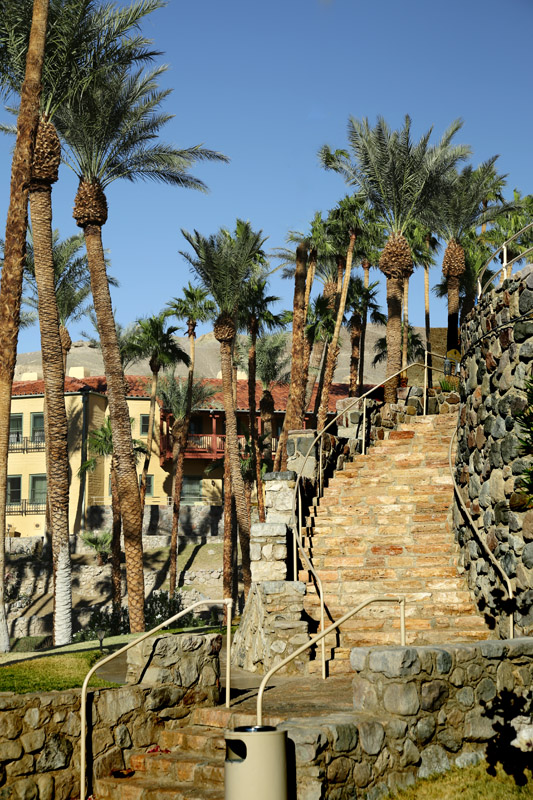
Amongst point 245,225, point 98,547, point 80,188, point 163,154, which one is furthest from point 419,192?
point 98,547

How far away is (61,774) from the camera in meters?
9.05

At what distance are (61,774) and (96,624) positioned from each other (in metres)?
26.9

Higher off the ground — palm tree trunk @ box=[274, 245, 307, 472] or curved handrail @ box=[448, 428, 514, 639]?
palm tree trunk @ box=[274, 245, 307, 472]

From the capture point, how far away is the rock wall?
38.8 ft

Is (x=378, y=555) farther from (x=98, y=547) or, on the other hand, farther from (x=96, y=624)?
(x=98, y=547)

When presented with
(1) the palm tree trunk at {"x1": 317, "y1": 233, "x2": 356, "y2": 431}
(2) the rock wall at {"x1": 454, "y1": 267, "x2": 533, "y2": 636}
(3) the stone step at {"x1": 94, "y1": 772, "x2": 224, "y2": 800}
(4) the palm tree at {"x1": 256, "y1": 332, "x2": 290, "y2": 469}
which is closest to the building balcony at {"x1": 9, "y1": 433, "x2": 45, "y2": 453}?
(4) the palm tree at {"x1": 256, "y1": 332, "x2": 290, "y2": 469}

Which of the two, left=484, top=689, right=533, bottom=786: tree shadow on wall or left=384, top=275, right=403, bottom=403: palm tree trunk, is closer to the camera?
left=484, top=689, right=533, bottom=786: tree shadow on wall

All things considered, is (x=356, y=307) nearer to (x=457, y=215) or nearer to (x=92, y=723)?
(x=457, y=215)

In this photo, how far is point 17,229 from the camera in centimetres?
2447

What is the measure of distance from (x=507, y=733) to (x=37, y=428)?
45.5 m

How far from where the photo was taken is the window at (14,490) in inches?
2026

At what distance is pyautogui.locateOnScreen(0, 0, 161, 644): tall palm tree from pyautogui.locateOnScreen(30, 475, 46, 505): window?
80.9 feet

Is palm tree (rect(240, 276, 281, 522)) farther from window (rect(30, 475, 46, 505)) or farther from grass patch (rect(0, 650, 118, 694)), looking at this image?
grass patch (rect(0, 650, 118, 694))

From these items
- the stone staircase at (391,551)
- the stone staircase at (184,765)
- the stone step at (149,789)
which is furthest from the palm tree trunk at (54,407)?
the stone step at (149,789)
